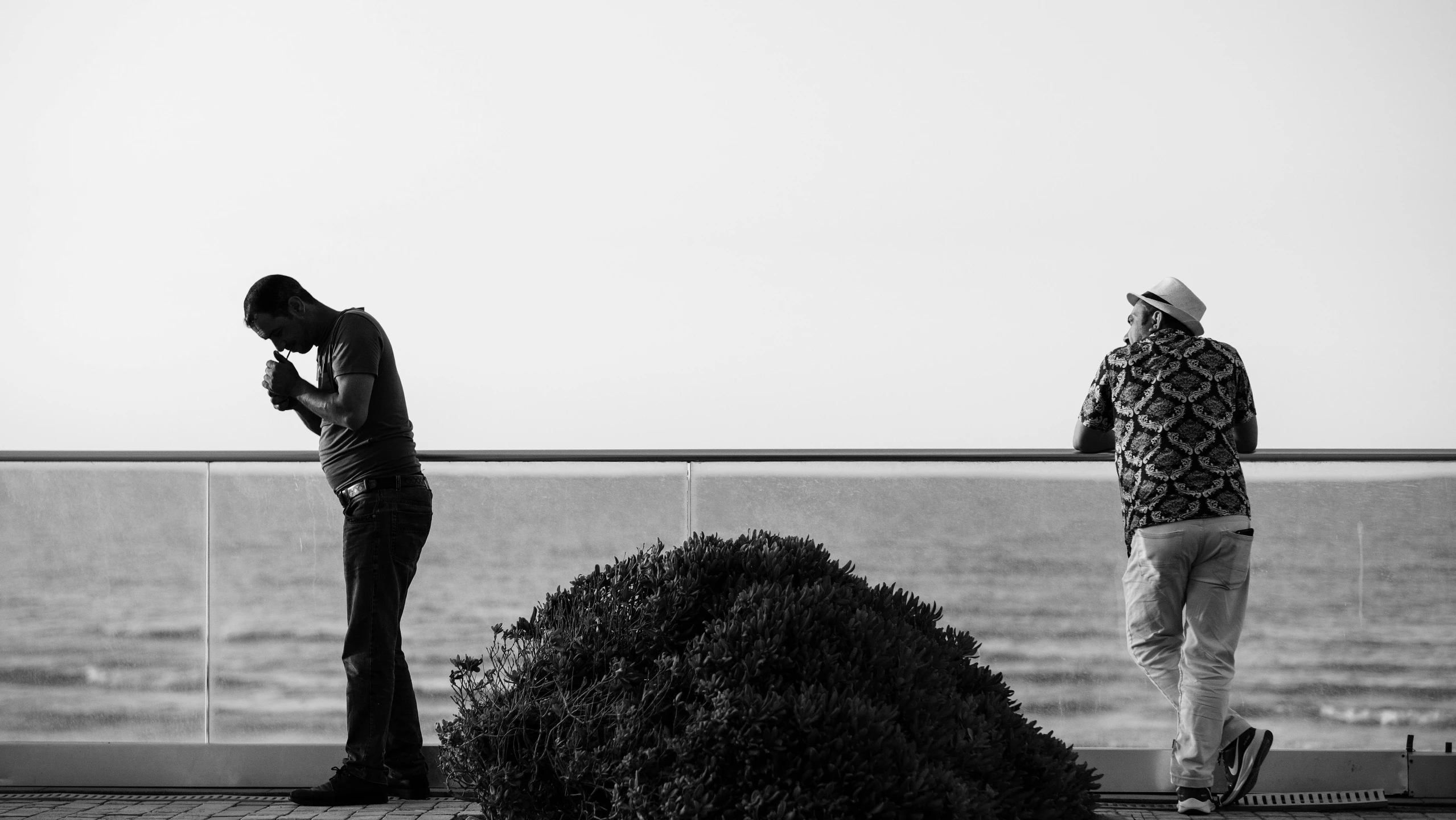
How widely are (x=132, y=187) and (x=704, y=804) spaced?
78.3ft

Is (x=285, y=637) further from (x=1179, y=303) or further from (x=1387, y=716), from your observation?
(x=1387, y=716)

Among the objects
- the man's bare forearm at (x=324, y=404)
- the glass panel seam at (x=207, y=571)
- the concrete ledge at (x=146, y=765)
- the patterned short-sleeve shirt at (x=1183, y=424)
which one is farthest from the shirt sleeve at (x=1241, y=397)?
the glass panel seam at (x=207, y=571)

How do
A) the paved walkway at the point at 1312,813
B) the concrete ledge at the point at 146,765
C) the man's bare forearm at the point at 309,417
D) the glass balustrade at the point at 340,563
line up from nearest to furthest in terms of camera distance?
the paved walkway at the point at 1312,813 → the man's bare forearm at the point at 309,417 → the concrete ledge at the point at 146,765 → the glass balustrade at the point at 340,563

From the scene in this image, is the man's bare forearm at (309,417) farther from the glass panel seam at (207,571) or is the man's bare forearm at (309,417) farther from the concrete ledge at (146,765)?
the concrete ledge at (146,765)

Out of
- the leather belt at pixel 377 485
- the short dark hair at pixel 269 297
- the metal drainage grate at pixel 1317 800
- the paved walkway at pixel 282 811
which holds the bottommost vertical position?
the paved walkway at pixel 282 811

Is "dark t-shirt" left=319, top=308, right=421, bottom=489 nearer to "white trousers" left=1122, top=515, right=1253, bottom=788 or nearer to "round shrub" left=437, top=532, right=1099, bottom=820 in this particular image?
"round shrub" left=437, top=532, right=1099, bottom=820

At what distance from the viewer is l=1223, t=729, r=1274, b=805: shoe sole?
489cm

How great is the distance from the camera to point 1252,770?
4.89 meters

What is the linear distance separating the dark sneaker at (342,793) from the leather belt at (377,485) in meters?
1.03

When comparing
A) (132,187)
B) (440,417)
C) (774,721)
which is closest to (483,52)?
(132,187)

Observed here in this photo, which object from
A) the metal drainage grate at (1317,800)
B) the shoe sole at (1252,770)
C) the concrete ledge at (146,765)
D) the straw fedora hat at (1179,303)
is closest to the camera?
the straw fedora hat at (1179,303)

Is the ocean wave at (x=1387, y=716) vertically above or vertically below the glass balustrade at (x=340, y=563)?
below

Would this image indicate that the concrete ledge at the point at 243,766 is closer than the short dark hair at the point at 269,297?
No

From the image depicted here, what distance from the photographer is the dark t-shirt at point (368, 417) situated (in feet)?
16.5
